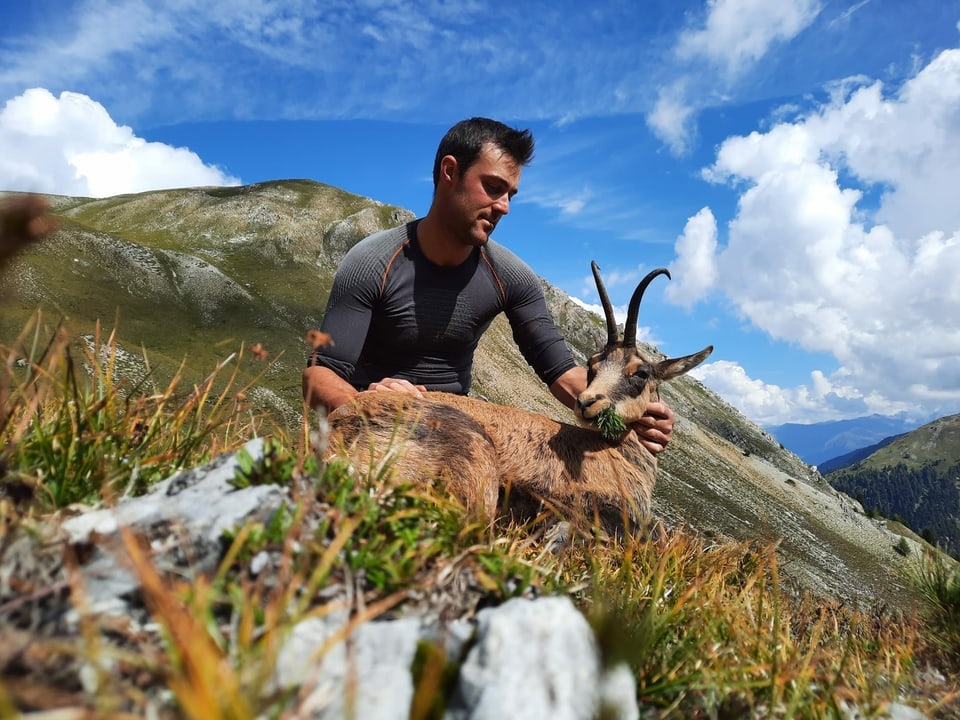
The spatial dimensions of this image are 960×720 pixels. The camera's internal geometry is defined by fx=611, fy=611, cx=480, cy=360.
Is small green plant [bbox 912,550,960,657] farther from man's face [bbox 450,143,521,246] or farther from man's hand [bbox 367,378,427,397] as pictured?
man's face [bbox 450,143,521,246]

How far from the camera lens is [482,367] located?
4299 inches

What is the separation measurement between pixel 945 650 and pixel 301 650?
21.1 ft

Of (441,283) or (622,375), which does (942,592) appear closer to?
(622,375)

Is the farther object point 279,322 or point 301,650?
point 279,322

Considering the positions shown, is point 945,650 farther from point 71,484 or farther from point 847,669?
point 71,484

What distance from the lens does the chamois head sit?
798 centimetres

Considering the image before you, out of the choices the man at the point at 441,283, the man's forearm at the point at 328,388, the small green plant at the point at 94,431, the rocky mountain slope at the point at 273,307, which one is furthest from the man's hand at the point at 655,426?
the rocky mountain slope at the point at 273,307

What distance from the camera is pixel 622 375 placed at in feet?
28.9

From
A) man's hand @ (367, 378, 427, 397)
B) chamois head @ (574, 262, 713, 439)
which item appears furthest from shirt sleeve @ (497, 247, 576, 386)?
man's hand @ (367, 378, 427, 397)

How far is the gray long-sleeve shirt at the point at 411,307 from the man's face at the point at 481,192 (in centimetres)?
77

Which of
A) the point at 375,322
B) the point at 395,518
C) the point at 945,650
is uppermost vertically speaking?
the point at 375,322

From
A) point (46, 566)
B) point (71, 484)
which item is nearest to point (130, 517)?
point (46, 566)

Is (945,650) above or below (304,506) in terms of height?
below

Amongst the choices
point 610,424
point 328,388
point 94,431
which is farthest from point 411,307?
point 94,431
